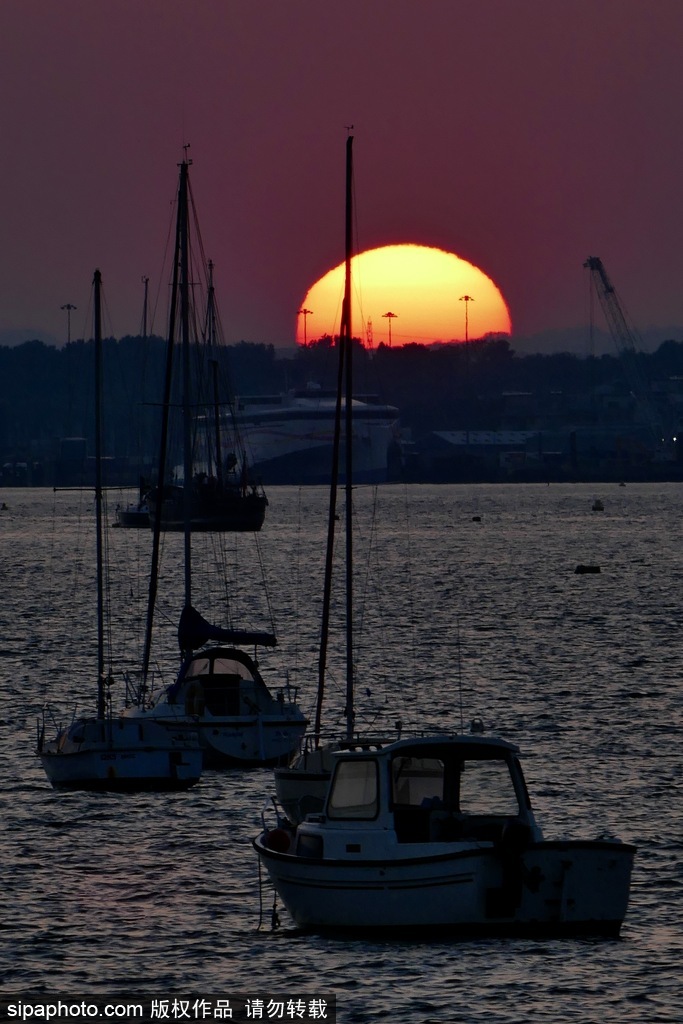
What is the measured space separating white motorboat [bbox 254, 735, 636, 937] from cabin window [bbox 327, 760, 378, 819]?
0.06 ft

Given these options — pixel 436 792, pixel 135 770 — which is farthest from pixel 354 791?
pixel 135 770

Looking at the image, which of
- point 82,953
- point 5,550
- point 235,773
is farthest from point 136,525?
point 82,953

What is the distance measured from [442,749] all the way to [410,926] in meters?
2.65

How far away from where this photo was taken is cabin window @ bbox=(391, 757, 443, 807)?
27094 millimetres

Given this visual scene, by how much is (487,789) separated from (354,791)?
206 centimetres

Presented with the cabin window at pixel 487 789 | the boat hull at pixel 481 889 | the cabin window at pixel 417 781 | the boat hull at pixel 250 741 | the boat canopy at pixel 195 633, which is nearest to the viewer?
the boat hull at pixel 481 889

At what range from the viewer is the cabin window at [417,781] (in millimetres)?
27094

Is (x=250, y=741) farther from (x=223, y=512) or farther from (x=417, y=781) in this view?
(x=223, y=512)

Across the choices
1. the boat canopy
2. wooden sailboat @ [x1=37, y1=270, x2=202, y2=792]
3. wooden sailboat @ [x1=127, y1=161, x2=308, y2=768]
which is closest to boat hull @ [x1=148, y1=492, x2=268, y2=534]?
the boat canopy

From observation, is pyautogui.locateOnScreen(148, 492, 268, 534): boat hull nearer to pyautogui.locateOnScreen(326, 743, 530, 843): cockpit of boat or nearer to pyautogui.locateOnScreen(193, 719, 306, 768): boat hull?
pyautogui.locateOnScreen(193, 719, 306, 768): boat hull

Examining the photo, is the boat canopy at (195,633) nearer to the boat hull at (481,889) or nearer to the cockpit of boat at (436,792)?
the cockpit of boat at (436,792)

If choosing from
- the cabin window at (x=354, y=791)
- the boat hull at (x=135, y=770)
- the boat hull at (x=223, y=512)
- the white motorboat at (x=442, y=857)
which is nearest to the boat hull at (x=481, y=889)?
the white motorboat at (x=442, y=857)

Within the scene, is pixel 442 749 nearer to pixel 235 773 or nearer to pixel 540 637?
pixel 235 773

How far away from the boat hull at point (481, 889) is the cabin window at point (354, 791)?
2.14 ft
